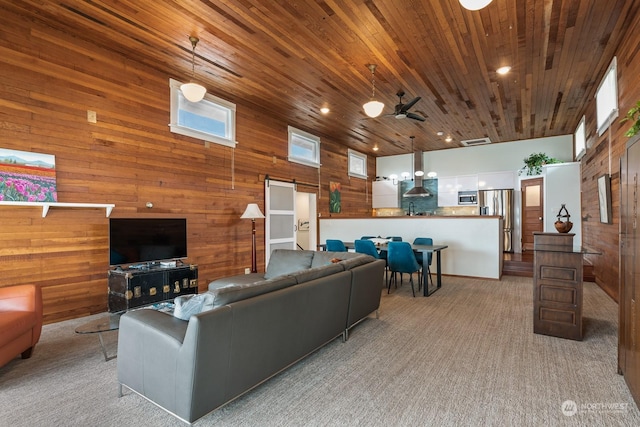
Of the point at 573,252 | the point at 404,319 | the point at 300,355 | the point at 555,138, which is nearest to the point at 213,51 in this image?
the point at 300,355

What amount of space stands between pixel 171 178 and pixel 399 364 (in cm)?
415

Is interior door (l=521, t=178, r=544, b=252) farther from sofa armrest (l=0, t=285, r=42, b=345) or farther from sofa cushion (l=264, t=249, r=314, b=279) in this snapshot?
sofa armrest (l=0, t=285, r=42, b=345)

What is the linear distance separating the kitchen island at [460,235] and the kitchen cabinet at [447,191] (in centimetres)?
333

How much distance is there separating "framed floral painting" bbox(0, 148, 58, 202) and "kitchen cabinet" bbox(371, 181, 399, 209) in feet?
28.3

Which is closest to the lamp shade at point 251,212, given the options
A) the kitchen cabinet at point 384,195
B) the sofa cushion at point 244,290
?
the sofa cushion at point 244,290

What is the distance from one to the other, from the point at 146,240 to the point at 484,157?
9.02 metres

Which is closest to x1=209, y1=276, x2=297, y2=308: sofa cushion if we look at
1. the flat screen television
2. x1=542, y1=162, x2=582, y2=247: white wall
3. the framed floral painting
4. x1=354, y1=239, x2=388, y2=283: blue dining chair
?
the flat screen television

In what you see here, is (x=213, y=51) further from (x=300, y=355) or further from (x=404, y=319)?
(x=404, y=319)

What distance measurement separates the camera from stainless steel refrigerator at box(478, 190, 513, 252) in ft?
29.1

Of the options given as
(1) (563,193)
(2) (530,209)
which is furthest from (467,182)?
(1) (563,193)

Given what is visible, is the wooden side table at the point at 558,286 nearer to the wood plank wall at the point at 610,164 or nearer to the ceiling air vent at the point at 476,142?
the wood plank wall at the point at 610,164

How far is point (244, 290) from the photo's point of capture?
221cm

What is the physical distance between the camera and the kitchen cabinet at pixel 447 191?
32.2ft

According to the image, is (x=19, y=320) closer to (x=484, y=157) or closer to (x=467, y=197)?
(x=467, y=197)
